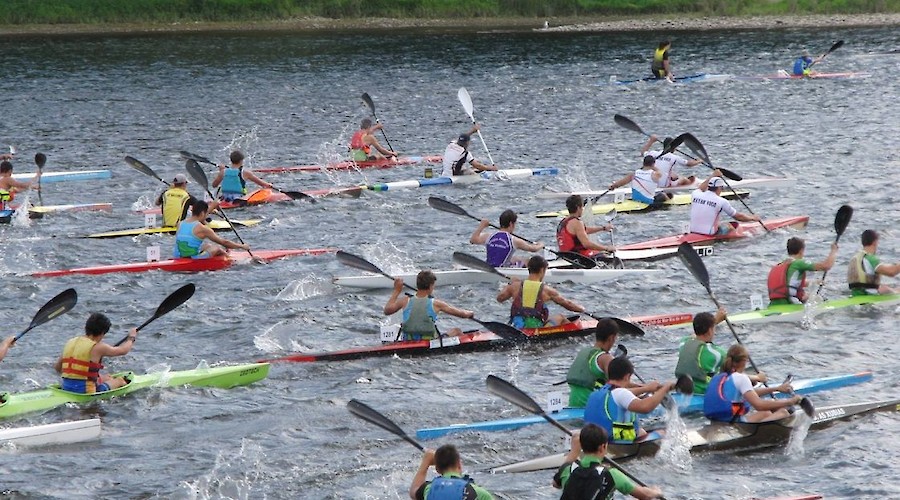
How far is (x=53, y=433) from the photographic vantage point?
624 inches

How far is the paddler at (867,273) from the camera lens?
2061 cm

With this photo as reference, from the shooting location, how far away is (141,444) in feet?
52.7

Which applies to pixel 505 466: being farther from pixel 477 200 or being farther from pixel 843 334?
pixel 477 200

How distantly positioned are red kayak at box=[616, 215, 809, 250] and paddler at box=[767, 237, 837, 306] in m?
4.50

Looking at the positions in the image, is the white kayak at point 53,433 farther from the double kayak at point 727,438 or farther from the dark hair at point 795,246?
the dark hair at point 795,246

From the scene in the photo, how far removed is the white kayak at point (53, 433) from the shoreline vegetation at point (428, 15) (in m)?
62.4

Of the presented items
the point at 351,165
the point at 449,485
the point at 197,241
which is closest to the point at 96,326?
the point at 449,485

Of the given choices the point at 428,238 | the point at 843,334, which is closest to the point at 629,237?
the point at 428,238

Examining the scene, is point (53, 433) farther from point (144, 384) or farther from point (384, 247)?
point (384, 247)

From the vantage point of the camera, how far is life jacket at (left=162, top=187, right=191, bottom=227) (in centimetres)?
2609

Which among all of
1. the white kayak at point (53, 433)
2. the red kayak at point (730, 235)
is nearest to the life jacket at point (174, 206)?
the red kayak at point (730, 235)

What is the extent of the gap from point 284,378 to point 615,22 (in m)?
63.3

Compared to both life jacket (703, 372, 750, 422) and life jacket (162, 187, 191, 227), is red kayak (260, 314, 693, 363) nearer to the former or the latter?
life jacket (703, 372, 750, 422)

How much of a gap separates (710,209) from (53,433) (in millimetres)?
13982
